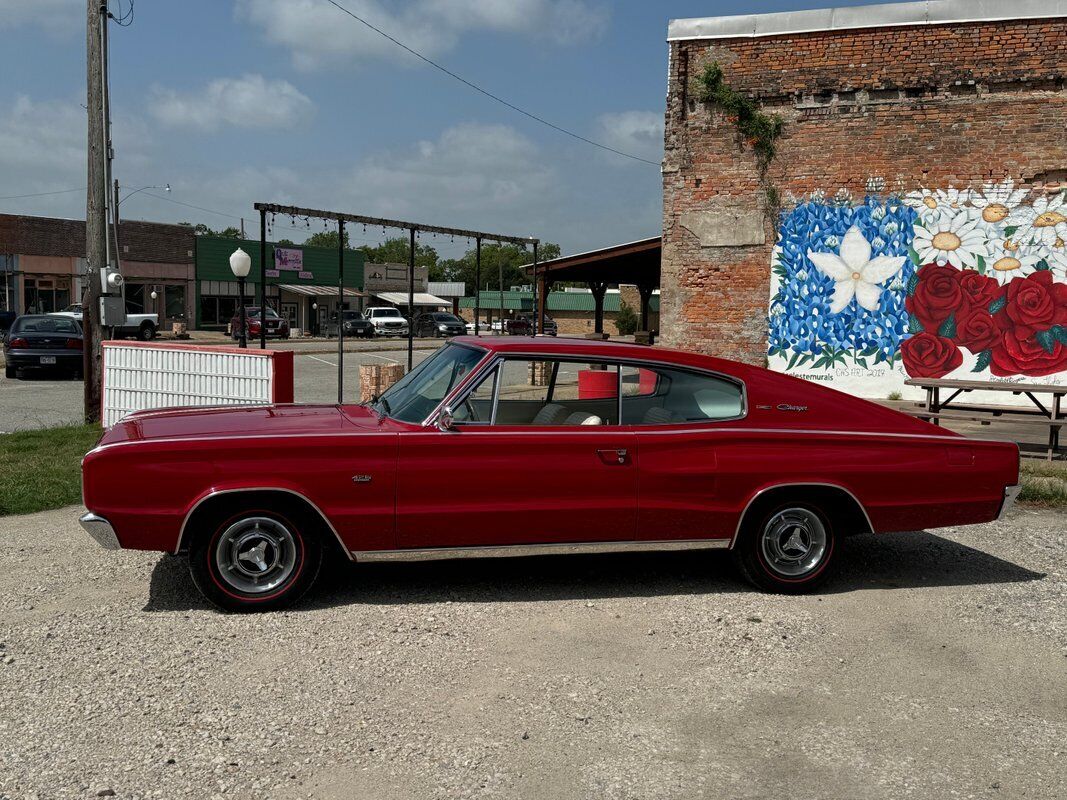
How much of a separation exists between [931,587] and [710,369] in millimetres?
1930

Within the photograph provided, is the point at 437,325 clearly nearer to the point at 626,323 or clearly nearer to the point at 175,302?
the point at 626,323

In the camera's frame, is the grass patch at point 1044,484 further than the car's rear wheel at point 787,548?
Yes

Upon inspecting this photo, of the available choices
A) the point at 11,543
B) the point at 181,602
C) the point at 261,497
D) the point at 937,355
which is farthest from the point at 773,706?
the point at 937,355

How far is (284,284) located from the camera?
176 feet

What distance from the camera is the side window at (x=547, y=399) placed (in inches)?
213

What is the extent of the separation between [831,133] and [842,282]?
2.22 meters

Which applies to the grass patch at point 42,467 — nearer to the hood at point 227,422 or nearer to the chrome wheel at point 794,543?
the hood at point 227,422

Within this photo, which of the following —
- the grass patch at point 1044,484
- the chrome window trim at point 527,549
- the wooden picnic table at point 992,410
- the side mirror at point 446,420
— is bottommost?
the grass patch at point 1044,484

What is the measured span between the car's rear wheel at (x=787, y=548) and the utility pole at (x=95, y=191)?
32.2 feet

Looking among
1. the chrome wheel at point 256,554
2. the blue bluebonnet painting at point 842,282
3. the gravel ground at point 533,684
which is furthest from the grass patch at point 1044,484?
the chrome wheel at point 256,554

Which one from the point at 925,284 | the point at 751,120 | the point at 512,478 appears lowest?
the point at 512,478

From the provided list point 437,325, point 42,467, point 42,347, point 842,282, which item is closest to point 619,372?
point 42,467

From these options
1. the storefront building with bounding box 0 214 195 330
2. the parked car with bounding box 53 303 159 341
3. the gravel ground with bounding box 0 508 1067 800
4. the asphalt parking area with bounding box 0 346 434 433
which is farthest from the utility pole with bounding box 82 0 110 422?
the storefront building with bounding box 0 214 195 330

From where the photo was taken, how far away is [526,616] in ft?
17.2
